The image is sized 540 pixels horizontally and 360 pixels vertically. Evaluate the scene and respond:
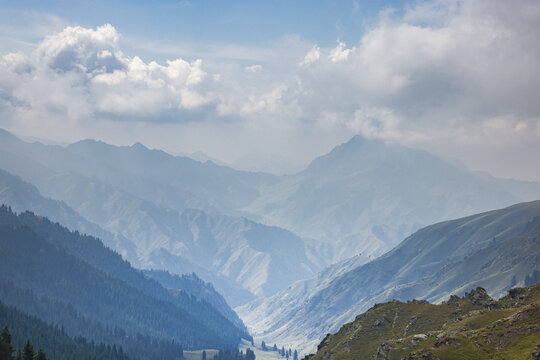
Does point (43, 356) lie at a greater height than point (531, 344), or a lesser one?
greater

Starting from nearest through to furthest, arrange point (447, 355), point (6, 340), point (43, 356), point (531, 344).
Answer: point (43, 356), point (6, 340), point (531, 344), point (447, 355)

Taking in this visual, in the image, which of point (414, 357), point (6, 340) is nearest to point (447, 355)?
point (414, 357)

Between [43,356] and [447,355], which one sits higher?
[43,356]

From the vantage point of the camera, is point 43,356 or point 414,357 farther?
point 414,357

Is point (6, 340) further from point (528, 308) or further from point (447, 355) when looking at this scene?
point (528, 308)

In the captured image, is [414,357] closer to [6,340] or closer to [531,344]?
[531,344]

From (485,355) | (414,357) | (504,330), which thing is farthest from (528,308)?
(414,357)

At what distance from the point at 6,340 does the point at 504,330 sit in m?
154

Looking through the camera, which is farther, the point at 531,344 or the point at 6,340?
the point at 531,344

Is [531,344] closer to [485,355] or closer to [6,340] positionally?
[485,355]

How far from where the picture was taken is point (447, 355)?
191250 mm

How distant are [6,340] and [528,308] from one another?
538ft

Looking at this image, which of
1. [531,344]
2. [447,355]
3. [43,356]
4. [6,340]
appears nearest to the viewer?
[43,356]

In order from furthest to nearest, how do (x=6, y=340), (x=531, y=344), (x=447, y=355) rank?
(x=447, y=355), (x=531, y=344), (x=6, y=340)
